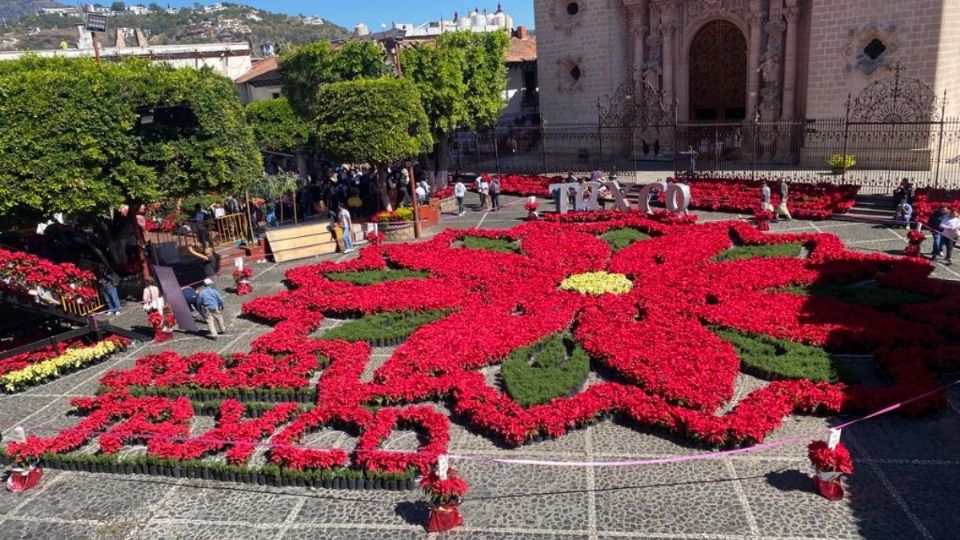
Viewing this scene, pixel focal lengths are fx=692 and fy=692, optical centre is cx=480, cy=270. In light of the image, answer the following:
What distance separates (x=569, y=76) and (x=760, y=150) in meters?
10.6

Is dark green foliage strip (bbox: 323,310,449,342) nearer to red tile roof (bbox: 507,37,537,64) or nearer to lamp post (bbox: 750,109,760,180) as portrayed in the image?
lamp post (bbox: 750,109,760,180)

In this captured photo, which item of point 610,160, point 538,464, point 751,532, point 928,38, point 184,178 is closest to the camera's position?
point 751,532

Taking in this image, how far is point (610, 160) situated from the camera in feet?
115

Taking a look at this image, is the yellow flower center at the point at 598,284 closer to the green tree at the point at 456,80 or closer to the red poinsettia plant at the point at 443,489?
the red poinsettia plant at the point at 443,489

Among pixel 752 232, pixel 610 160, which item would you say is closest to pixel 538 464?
pixel 752 232

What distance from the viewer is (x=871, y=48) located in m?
26.9

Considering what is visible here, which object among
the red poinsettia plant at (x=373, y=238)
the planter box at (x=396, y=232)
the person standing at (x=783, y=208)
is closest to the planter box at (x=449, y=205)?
the planter box at (x=396, y=232)

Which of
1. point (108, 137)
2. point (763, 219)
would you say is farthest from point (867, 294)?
point (108, 137)

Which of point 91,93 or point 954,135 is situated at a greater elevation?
point 91,93

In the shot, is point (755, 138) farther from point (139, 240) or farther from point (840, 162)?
point (139, 240)

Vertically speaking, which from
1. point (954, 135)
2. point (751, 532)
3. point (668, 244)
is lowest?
point (751, 532)

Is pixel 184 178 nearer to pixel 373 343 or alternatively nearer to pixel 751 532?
pixel 373 343

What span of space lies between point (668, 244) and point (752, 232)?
8.65 ft

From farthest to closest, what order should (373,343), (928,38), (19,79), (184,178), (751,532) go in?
(928,38), (184,178), (19,79), (373,343), (751,532)
